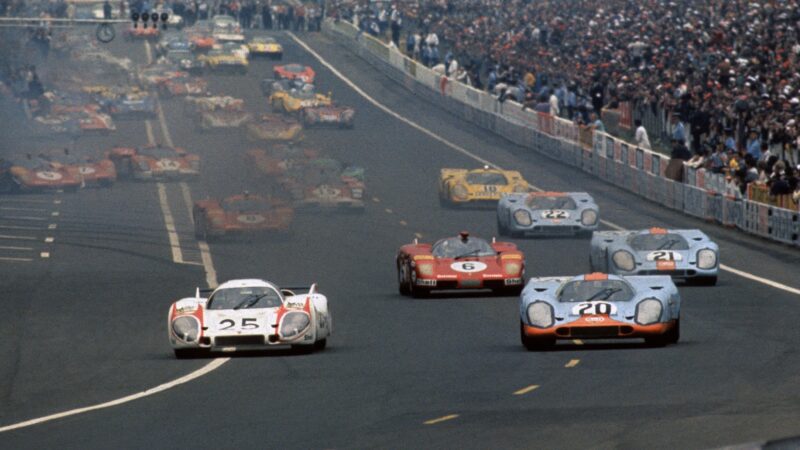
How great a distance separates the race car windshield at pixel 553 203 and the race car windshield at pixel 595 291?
57.8 ft

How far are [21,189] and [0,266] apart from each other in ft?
53.4

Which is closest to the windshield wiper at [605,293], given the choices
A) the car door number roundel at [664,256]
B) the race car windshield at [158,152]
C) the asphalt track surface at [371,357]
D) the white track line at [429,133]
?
the asphalt track surface at [371,357]

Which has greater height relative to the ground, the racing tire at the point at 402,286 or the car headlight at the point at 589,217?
the racing tire at the point at 402,286

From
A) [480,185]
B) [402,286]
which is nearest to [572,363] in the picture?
[402,286]

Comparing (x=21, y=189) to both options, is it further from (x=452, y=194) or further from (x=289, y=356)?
(x=289, y=356)

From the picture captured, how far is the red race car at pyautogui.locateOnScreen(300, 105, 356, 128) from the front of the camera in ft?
250

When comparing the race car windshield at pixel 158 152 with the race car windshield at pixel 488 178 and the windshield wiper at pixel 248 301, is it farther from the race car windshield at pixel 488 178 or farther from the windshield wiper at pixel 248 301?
the windshield wiper at pixel 248 301

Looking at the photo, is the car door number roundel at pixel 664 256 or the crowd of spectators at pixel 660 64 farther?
the crowd of spectators at pixel 660 64

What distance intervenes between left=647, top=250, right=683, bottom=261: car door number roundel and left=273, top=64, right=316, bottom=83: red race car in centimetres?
5498

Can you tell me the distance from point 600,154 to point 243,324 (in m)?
33.4

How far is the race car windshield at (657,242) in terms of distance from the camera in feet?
114

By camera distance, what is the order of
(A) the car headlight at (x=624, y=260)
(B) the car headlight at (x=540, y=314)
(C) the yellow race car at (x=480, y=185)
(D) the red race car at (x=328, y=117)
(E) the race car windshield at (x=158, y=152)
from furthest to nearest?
(D) the red race car at (x=328, y=117), (E) the race car windshield at (x=158, y=152), (C) the yellow race car at (x=480, y=185), (A) the car headlight at (x=624, y=260), (B) the car headlight at (x=540, y=314)

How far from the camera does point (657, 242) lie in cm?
3491

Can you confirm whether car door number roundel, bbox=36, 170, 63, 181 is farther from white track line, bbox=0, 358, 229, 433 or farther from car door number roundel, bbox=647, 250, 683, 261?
white track line, bbox=0, 358, 229, 433
